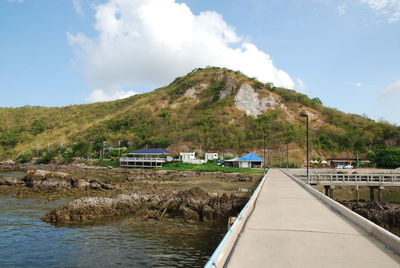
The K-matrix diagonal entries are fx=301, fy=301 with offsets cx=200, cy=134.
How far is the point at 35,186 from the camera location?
33875 mm

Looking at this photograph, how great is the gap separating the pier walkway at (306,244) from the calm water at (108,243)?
3.89 meters

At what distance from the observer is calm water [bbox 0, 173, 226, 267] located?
11.9 metres

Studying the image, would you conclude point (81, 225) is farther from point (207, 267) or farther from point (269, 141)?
point (269, 141)

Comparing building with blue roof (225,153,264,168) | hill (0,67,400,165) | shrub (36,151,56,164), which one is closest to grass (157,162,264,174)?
building with blue roof (225,153,264,168)

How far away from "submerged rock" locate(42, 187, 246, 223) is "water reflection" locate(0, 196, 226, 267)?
1105mm

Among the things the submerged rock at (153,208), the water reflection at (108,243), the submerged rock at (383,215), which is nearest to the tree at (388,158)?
the submerged rock at (383,215)

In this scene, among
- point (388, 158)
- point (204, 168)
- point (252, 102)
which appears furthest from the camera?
point (252, 102)

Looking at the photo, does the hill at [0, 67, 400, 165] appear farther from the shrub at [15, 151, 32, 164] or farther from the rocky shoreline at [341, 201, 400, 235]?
the rocky shoreline at [341, 201, 400, 235]

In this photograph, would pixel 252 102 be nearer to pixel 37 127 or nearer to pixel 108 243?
pixel 108 243

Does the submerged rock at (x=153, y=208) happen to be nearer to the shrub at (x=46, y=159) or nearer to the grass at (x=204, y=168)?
the grass at (x=204, y=168)

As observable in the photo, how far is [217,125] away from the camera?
100m

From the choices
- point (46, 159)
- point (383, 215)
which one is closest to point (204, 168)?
point (383, 215)

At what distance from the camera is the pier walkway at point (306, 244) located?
239 inches

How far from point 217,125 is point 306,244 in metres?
93.3
